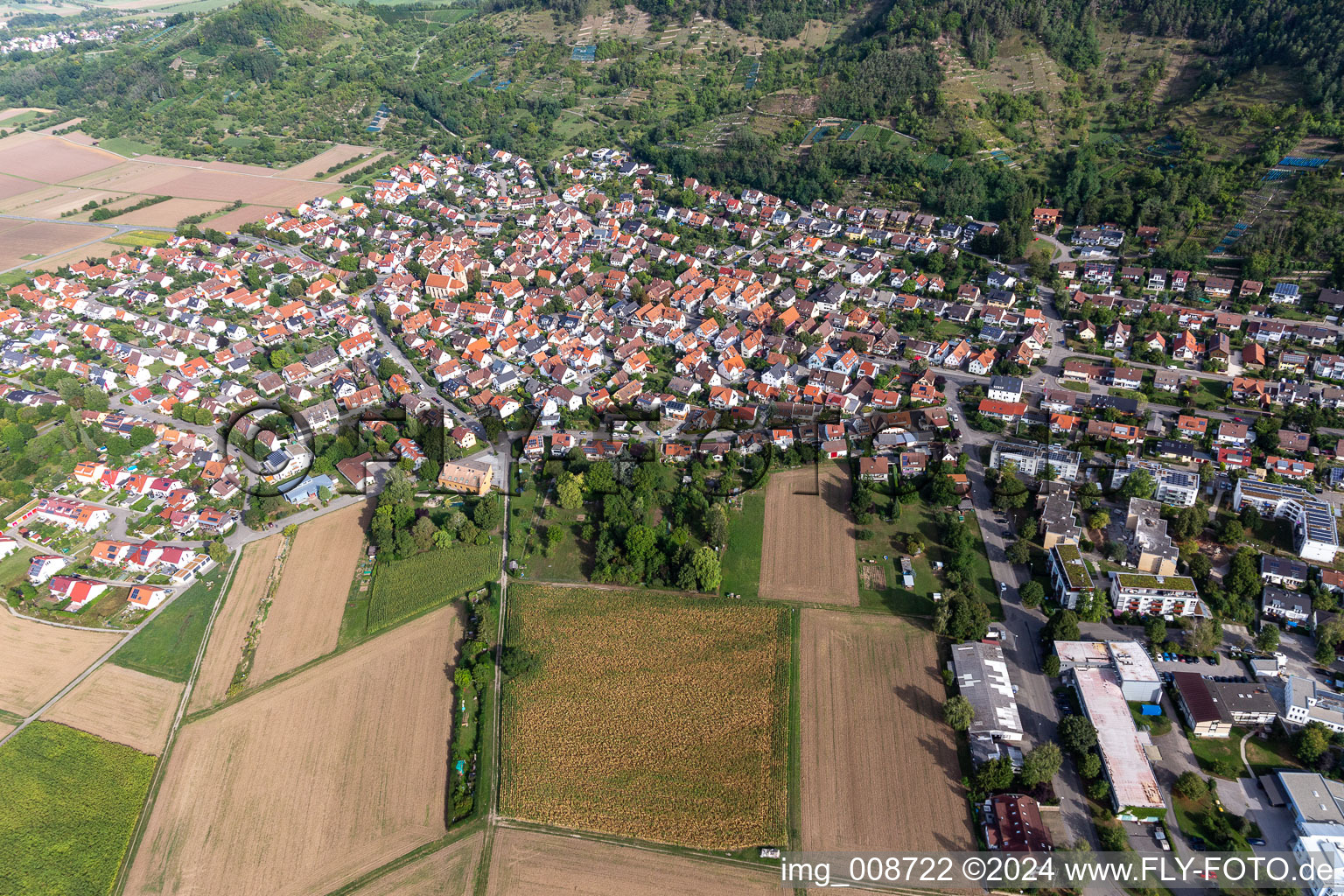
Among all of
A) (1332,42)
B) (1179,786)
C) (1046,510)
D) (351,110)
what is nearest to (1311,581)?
(1046,510)

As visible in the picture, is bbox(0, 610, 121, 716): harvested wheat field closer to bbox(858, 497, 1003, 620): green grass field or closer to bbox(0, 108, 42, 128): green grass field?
bbox(858, 497, 1003, 620): green grass field

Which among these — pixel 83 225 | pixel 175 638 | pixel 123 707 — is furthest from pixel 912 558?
pixel 83 225

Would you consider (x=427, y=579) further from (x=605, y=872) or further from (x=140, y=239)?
(x=140, y=239)

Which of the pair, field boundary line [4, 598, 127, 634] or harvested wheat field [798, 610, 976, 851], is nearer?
harvested wheat field [798, 610, 976, 851]

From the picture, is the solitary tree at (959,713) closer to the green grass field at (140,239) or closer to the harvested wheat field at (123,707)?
the harvested wheat field at (123,707)

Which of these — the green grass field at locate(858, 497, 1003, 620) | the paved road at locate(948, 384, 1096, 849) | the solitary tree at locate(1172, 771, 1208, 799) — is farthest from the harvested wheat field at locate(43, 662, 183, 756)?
the solitary tree at locate(1172, 771, 1208, 799)

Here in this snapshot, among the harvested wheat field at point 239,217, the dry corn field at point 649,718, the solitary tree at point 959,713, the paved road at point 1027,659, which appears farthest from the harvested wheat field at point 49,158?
the solitary tree at point 959,713

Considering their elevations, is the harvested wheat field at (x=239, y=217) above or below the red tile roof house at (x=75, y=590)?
above
